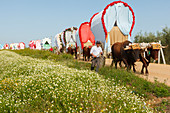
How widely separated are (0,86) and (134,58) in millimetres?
8023

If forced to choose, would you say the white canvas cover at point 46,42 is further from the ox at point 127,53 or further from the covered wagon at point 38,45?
the ox at point 127,53

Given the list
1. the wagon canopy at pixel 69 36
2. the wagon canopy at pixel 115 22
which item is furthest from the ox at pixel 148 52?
the wagon canopy at pixel 69 36

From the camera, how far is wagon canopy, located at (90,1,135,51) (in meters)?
17.7

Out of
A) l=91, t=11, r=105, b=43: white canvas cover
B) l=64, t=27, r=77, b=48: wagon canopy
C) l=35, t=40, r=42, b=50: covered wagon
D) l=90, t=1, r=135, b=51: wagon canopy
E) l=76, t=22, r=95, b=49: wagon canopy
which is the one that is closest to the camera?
l=90, t=1, r=135, b=51: wagon canopy

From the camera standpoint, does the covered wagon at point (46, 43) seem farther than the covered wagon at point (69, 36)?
Yes

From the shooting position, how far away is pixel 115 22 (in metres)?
18.9

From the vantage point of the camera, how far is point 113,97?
480 centimetres

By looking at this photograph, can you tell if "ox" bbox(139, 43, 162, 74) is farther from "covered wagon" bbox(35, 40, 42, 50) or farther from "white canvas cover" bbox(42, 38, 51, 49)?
"covered wagon" bbox(35, 40, 42, 50)

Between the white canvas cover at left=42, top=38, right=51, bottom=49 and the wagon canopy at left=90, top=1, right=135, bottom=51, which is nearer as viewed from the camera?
the wagon canopy at left=90, top=1, right=135, bottom=51

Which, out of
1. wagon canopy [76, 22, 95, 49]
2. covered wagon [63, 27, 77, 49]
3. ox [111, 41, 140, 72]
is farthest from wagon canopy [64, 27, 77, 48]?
ox [111, 41, 140, 72]

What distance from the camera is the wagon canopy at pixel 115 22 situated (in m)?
17.7

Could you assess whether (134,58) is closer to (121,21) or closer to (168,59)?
(121,21)

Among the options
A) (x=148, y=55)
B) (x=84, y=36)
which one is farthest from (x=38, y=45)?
(x=148, y=55)

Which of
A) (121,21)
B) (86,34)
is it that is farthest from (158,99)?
(86,34)
